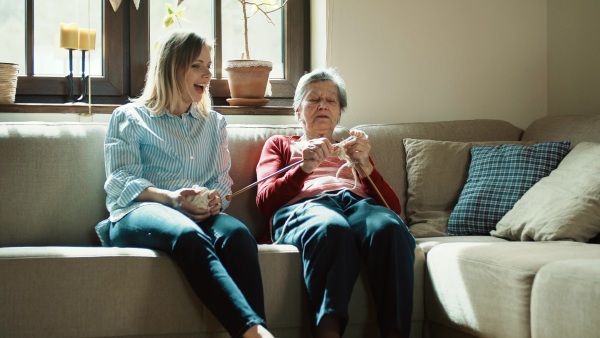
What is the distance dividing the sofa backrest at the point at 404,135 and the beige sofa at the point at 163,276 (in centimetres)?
31

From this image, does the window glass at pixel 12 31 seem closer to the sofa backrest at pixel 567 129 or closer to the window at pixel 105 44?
the window at pixel 105 44

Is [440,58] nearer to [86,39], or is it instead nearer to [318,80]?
[318,80]

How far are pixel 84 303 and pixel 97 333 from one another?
3.5 inches

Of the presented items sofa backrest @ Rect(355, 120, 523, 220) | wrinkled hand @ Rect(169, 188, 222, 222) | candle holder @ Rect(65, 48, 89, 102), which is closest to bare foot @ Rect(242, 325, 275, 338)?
wrinkled hand @ Rect(169, 188, 222, 222)

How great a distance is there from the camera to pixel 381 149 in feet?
10.3

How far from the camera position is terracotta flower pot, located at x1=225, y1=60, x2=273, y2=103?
10.9 feet

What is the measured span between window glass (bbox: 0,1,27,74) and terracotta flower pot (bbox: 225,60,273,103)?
0.85 meters

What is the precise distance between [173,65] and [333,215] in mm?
753

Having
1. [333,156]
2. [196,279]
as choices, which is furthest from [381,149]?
[196,279]

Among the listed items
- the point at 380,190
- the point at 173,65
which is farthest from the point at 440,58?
the point at 173,65

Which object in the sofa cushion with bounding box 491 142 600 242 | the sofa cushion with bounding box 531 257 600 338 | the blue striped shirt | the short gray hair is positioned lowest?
the sofa cushion with bounding box 531 257 600 338

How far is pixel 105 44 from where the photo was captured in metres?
3.41

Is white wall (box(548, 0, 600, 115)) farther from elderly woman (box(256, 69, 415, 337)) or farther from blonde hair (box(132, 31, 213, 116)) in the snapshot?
blonde hair (box(132, 31, 213, 116))

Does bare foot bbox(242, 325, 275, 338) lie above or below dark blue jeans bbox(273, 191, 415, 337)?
below
